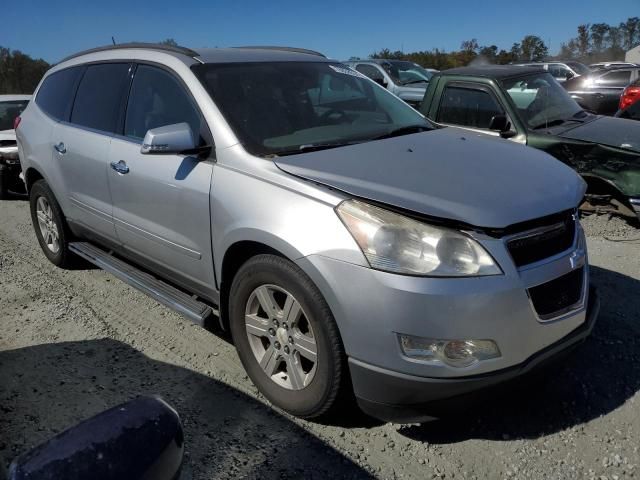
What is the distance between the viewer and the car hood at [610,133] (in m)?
5.44

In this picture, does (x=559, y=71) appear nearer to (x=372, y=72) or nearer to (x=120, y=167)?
(x=372, y=72)

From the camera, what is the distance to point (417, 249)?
2.32 metres

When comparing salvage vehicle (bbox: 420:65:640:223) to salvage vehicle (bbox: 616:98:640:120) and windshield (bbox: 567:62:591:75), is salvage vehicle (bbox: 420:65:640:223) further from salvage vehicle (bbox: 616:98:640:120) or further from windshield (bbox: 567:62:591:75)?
windshield (bbox: 567:62:591:75)

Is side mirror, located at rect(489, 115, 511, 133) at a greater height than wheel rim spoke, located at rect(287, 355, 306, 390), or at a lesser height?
greater

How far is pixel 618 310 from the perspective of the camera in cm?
390

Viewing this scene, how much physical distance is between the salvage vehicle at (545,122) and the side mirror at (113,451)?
5.33 metres

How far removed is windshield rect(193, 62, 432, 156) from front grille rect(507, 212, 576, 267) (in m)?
1.21

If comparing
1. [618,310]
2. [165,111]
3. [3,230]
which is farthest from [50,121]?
[618,310]

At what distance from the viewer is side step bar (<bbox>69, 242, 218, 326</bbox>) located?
3.30m

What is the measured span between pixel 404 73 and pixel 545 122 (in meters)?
7.86

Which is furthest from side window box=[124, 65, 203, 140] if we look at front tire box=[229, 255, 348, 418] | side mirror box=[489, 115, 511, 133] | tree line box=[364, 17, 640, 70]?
tree line box=[364, 17, 640, 70]

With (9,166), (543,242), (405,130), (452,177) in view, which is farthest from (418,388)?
(9,166)

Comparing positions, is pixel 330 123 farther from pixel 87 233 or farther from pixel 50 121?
pixel 50 121

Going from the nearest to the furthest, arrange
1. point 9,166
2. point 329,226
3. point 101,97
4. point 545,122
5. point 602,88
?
1. point 329,226
2. point 101,97
3. point 545,122
4. point 9,166
5. point 602,88
